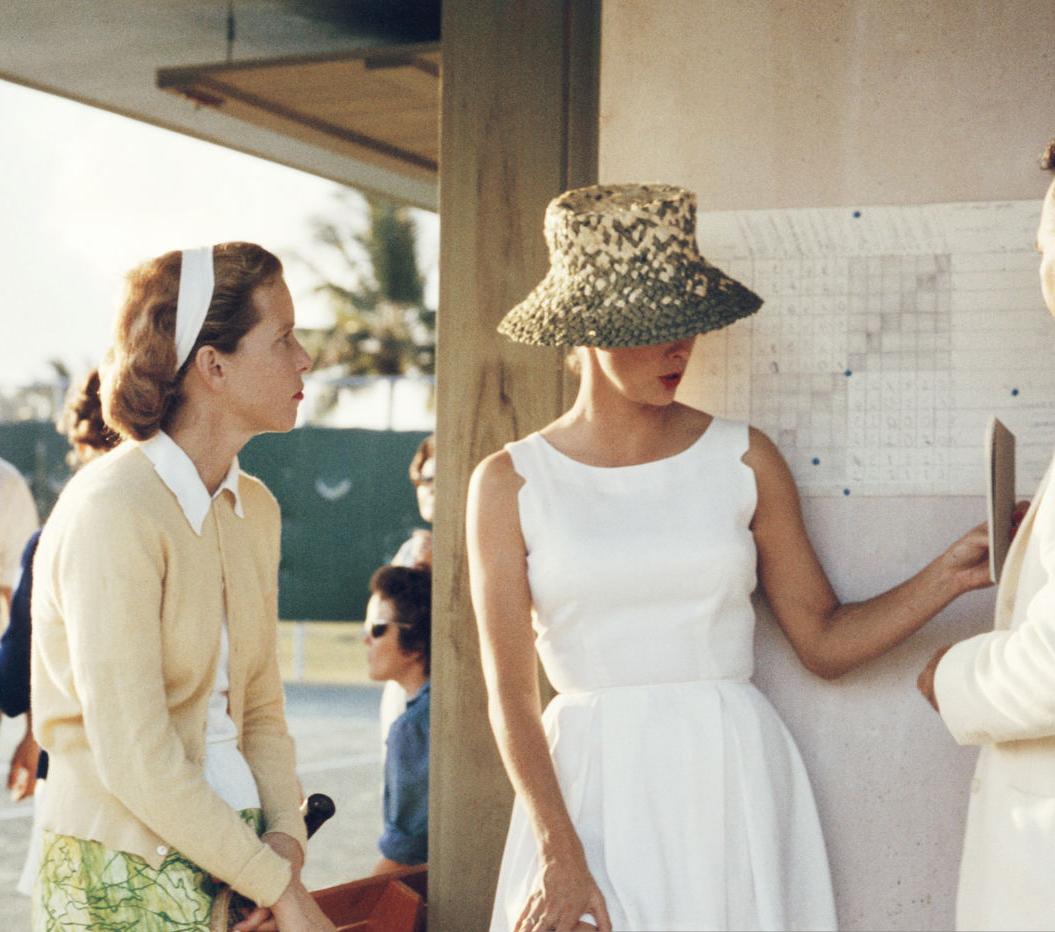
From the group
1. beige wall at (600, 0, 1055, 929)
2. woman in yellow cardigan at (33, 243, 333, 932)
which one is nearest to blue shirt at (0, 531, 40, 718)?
woman in yellow cardigan at (33, 243, 333, 932)

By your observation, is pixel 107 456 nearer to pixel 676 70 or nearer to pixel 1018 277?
pixel 676 70

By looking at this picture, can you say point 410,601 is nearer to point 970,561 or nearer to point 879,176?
point 879,176

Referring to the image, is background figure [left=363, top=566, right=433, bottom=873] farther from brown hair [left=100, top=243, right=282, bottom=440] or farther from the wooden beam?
brown hair [left=100, top=243, right=282, bottom=440]

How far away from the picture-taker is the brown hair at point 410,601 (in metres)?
4.44

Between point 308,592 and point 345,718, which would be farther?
point 345,718

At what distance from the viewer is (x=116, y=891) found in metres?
2.50

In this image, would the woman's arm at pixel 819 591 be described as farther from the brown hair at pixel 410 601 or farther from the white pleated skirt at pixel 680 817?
the brown hair at pixel 410 601

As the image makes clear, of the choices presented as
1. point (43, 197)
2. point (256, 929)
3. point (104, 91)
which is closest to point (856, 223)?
point (256, 929)

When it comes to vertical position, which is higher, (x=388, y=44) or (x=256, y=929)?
(x=388, y=44)

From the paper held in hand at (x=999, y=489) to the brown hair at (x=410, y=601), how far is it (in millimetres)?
2074

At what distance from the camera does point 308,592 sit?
11047 mm

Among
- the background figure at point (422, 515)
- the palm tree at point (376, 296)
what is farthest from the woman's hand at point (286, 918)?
the palm tree at point (376, 296)

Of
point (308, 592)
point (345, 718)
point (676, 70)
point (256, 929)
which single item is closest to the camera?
point (256, 929)

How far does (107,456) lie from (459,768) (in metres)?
1.15
